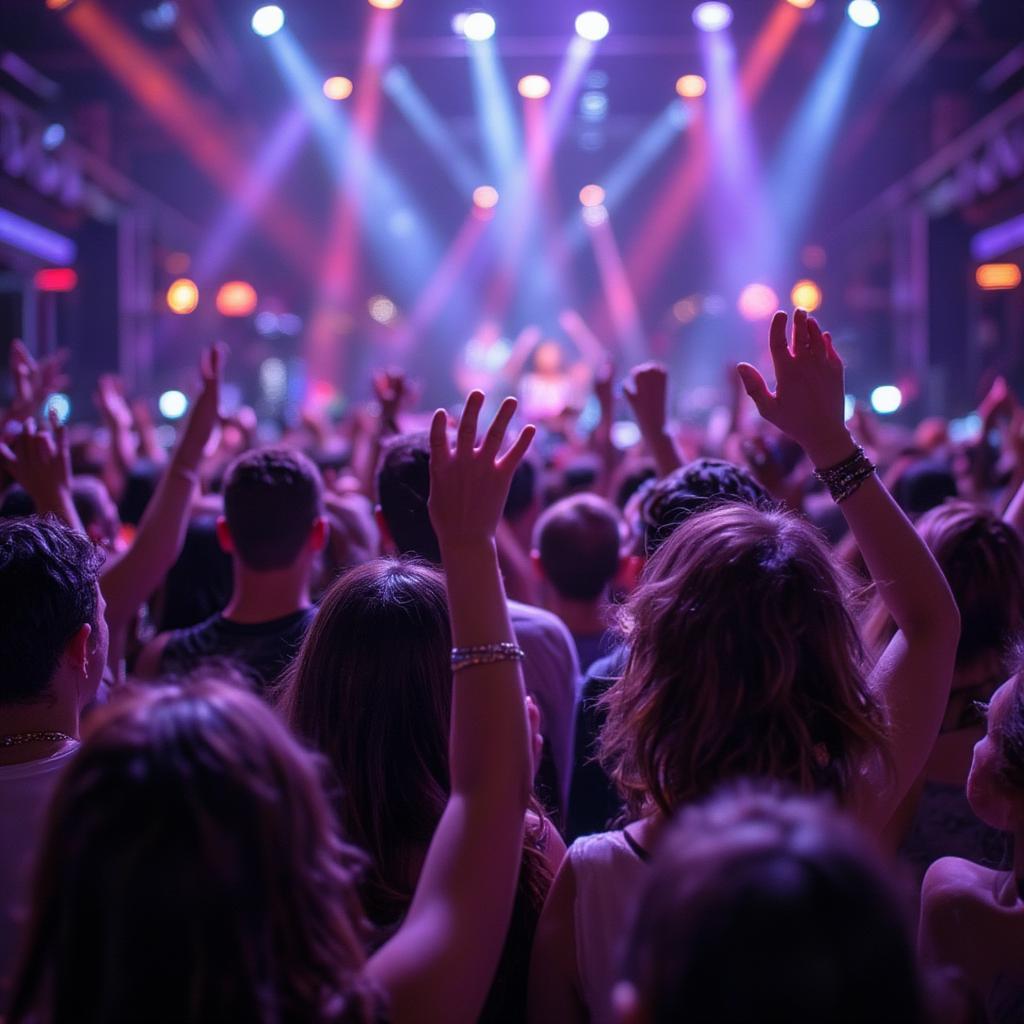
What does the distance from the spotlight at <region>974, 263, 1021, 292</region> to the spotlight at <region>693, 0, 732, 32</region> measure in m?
3.78

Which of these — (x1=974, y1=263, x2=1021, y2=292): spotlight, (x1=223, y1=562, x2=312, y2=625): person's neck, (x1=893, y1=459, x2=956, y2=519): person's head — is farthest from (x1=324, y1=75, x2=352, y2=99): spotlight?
(x1=223, y1=562, x2=312, y2=625): person's neck

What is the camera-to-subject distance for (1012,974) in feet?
4.33

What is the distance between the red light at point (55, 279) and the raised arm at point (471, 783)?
10.5 metres

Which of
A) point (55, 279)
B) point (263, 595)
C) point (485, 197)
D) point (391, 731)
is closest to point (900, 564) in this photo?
point (391, 731)

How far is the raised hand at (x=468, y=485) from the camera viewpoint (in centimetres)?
118

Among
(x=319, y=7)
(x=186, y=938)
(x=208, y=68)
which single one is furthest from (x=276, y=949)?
(x=208, y=68)

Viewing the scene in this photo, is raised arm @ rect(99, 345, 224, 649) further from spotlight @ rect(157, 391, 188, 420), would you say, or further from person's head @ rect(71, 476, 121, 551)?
spotlight @ rect(157, 391, 188, 420)

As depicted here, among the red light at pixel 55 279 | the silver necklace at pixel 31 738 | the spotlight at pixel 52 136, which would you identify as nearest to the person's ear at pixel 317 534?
the silver necklace at pixel 31 738

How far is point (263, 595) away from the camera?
244 centimetres

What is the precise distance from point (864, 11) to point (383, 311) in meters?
11.7

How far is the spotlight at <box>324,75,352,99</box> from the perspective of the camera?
10.8 m

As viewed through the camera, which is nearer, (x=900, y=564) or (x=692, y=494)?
(x=900, y=564)

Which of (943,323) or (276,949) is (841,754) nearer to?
(276,949)

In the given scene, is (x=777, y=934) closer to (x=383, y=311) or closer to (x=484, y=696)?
(x=484, y=696)
